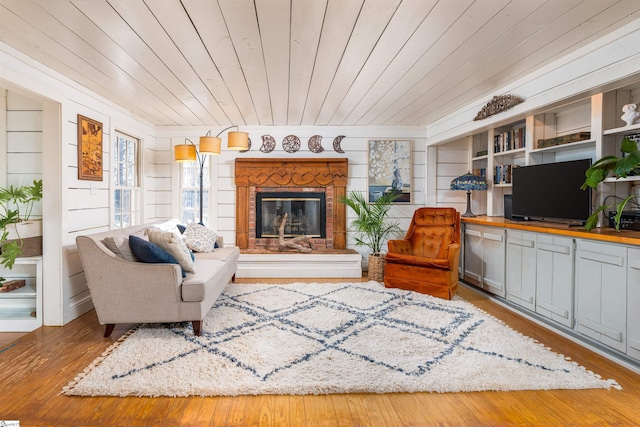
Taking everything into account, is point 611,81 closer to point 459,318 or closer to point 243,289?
point 459,318

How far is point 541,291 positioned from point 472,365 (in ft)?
4.28

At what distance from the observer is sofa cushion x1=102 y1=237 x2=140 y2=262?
2.79m

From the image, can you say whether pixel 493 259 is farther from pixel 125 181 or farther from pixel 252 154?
pixel 125 181

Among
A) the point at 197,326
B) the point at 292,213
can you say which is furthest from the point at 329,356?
the point at 292,213

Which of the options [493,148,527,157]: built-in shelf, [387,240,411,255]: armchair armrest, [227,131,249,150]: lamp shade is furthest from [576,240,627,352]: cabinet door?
[227,131,249,150]: lamp shade

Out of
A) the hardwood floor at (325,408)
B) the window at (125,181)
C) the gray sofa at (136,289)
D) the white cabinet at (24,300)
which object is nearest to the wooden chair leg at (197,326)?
the gray sofa at (136,289)

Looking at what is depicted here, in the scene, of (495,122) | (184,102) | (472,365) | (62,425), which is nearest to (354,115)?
(495,122)

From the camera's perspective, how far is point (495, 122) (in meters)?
3.70

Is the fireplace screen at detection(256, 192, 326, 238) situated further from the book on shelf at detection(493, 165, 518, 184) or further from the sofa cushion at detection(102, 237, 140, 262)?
the sofa cushion at detection(102, 237, 140, 262)

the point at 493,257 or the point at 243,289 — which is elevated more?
the point at 493,257

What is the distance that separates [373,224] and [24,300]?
12.9ft

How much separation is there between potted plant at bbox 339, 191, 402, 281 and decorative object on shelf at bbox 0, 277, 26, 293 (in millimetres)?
3706

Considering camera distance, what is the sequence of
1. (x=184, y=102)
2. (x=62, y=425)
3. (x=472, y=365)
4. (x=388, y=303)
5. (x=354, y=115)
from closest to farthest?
(x=62, y=425), (x=472, y=365), (x=388, y=303), (x=184, y=102), (x=354, y=115)

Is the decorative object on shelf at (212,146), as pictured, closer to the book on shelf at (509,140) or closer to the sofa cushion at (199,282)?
the sofa cushion at (199,282)
